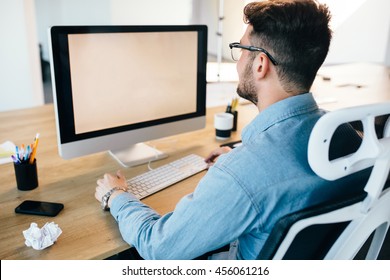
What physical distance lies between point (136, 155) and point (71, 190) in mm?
324

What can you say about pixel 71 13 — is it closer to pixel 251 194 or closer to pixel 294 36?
pixel 294 36

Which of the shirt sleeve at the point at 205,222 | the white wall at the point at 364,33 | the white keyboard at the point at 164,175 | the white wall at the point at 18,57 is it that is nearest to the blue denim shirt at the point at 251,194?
the shirt sleeve at the point at 205,222

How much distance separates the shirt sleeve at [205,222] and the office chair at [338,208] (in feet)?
0.28

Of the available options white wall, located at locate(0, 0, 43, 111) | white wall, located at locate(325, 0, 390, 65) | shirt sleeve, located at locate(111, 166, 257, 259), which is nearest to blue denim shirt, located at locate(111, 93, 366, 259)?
shirt sleeve, located at locate(111, 166, 257, 259)

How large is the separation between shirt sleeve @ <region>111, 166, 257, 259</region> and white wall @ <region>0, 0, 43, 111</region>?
10.5ft

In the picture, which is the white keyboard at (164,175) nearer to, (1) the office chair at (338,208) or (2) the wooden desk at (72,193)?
(2) the wooden desk at (72,193)

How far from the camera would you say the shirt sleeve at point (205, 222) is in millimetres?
788

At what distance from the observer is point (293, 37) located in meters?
0.92

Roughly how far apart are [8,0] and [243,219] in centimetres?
341

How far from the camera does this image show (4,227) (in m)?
1.02

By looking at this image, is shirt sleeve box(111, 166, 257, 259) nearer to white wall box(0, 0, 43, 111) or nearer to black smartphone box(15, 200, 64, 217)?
black smartphone box(15, 200, 64, 217)

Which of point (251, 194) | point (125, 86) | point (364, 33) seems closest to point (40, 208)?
point (125, 86)
